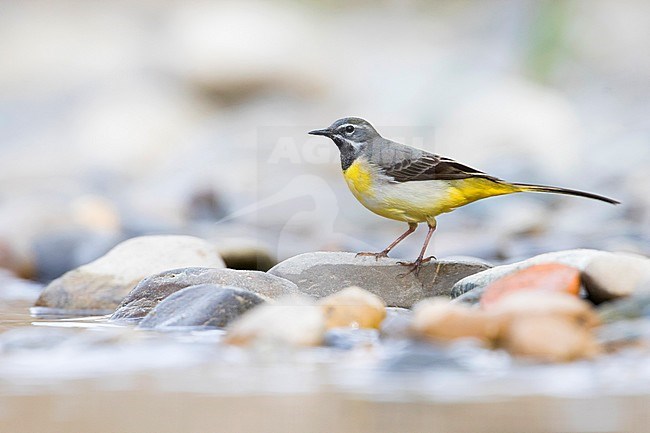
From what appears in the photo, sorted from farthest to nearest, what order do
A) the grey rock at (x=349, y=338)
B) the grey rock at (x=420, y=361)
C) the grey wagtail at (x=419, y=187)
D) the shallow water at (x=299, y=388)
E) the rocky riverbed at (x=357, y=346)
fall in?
the grey wagtail at (x=419, y=187), the grey rock at (x=349, y=338), the grey rock at (x=420, y=361), the rocky riverbed at (x=357, y=346), the shallow water at (x=299, y=388)

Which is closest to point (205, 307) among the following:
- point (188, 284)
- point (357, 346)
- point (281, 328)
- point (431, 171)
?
point (188, 284)

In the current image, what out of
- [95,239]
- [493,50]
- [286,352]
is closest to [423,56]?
[493,50]

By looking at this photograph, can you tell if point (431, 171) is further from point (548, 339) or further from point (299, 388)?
point (299, 388)

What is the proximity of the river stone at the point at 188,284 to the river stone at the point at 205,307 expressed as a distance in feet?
1.45

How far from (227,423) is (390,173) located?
3841 millimetres

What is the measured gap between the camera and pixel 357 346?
510 centimetres

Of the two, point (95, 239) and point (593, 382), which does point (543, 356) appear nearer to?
point (593, 382)

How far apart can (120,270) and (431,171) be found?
2447 mm

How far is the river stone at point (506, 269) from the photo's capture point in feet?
19.6

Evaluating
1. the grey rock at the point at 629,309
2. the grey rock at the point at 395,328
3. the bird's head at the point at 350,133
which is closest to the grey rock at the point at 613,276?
the grey rock at the point at 629,309

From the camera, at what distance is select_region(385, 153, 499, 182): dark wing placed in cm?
725

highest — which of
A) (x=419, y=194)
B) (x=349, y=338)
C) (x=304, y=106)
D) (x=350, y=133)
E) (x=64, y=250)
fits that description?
(x=304, y=106)

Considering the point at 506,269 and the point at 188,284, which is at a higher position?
the point at 506,269

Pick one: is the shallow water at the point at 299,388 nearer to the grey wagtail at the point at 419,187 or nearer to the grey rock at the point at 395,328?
the grey rock at the point at 395,328
